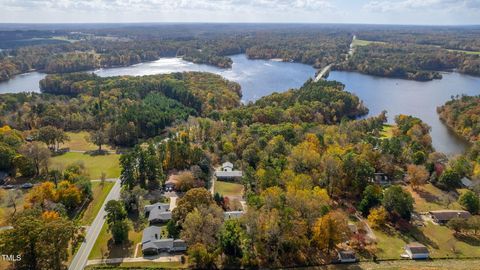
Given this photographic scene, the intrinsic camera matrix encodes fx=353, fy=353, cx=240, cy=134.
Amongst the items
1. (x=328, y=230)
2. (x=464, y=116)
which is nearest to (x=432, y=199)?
(x=328, y=230)

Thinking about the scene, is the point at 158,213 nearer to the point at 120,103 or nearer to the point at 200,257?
the point at 200,257

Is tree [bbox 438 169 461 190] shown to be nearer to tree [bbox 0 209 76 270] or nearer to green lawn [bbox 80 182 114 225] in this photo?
green lawn [bbox 80 182 114 225]

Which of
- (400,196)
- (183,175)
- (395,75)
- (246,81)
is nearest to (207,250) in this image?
(183,175)

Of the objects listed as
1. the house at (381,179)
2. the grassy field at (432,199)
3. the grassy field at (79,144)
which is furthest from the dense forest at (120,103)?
the grassy field at (432,199)

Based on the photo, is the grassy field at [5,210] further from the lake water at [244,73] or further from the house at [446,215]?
the lake water at [244,73]

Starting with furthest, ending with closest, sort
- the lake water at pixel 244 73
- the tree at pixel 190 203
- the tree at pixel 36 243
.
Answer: the lake water at pixel 244 73 < the tree at pixel 190 203 < the tree at pixel 36 243

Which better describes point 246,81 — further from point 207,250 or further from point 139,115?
point 207,250

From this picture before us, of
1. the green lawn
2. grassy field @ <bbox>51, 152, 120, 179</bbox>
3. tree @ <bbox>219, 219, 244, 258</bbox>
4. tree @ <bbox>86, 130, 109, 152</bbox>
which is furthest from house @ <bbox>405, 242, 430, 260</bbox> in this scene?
tree @ <bbox>86, 130, 109, 152</bbox>

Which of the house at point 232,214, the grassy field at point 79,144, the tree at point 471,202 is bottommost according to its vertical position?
the grassy field at point 79,144
